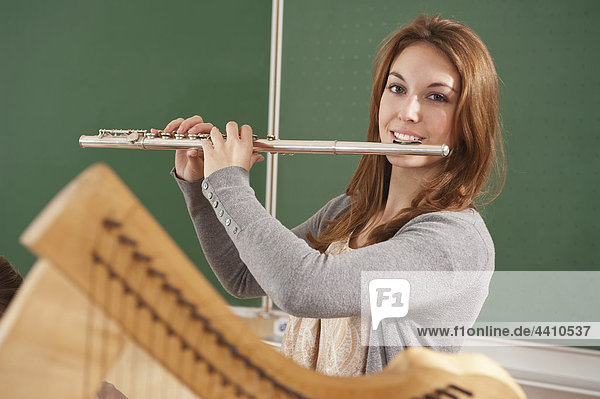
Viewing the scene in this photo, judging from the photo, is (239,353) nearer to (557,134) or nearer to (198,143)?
(198,143)

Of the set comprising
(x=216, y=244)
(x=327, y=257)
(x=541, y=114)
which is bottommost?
(x=216, y=244)

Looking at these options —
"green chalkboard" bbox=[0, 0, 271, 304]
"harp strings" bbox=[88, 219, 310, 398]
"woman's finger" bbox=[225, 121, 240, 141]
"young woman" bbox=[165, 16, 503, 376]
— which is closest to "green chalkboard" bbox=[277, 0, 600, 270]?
"green chalkboard" bbox=[0, 0, 271, 304]

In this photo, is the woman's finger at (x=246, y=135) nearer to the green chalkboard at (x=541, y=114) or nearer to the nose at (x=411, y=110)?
the nose at (x=411, y=110)

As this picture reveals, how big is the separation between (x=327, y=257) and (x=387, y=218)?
0.43 m

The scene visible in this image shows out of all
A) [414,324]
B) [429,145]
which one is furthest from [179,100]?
[414,324]

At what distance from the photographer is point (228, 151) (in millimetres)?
1120

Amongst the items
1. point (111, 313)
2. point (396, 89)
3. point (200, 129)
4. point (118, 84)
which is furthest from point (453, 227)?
point (118, 84)

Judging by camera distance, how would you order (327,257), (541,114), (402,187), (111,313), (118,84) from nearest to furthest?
(111,313), (327,257), (402,187), (541,114), (118,84)

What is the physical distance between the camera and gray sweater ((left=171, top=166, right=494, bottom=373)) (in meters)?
0.96

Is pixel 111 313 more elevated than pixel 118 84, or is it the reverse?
pixel 118 84

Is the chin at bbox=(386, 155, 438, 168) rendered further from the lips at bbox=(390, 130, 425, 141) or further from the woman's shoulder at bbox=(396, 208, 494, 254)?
the woman's shoulder at bbox=(396, 208, 494, 254)

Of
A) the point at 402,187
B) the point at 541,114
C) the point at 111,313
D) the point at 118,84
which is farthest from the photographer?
the point at 118,84

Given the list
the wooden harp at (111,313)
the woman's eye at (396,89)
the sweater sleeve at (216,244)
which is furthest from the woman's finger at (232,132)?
the wooden harp at (111,313)

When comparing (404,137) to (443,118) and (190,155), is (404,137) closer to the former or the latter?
(443,118)
